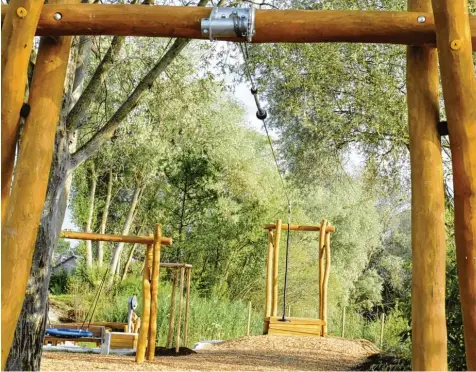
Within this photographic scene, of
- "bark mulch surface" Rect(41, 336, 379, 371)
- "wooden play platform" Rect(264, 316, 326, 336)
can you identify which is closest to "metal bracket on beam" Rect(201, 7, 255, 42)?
"bark mulch surface" Rect(41, 336, 379, 371)

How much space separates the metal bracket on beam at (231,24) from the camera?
10.7ft

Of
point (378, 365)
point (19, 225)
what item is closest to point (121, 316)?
point (378, 365)

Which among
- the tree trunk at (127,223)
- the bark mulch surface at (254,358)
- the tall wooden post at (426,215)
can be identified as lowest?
the bark mulch surface at (254,358)

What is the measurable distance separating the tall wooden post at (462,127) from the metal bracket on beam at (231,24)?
943 millimetres

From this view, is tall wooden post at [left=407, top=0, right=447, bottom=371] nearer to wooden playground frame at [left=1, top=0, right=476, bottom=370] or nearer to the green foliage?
wooden playground frame at [left=1, top=0, right=476, bottom=370]

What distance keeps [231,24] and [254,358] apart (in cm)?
576

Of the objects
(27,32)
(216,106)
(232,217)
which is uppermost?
(216,106)

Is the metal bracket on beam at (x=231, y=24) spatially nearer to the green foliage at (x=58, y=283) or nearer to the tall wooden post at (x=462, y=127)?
the tall wooden post at (x=462, y=127)

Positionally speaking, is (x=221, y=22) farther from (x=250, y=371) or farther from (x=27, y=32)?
(x=250, y=371)

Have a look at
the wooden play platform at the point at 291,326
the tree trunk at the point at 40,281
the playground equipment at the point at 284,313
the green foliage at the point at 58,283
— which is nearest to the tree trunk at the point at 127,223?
the green foliage at the point at 58,283

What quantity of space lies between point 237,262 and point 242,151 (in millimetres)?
3157

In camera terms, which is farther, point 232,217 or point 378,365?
point 232,217

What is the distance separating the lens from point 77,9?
3.36 meters

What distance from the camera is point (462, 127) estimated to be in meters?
3.08
